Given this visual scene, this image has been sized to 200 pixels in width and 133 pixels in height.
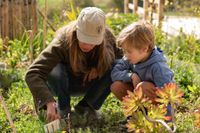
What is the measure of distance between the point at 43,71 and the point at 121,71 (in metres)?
0.54

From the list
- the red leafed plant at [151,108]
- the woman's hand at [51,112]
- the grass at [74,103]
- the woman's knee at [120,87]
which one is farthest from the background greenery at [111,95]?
the red leafed plant at [151,108]

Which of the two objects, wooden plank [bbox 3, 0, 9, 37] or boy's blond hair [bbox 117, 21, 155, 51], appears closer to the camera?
boy's blond hair [bbox 117, 21, 155, 51]

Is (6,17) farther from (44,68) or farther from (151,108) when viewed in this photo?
(151,108)

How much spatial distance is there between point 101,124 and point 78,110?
0.25 m

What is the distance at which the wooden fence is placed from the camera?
243 inches

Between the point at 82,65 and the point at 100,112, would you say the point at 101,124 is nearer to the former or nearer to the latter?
the point at 100,112

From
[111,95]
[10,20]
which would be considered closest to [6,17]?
[10,20]

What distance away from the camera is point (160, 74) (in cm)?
281

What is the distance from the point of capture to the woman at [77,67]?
2.84 meters

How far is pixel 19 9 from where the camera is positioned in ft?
20.5

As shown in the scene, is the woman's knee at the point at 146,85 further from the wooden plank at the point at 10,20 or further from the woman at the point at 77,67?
the wooden plank at the point at 10,20

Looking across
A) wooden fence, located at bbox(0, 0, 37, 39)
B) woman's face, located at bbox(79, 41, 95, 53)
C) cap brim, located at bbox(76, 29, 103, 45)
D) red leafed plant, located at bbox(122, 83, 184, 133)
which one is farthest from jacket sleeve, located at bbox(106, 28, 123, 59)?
wooden fence, located at bbox(0, 0, 37, 39)

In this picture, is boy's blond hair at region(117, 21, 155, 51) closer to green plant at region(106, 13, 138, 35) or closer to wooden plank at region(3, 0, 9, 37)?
wooden plank at region(3, 0, 9, 37)

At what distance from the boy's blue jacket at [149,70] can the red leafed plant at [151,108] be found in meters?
0.69
